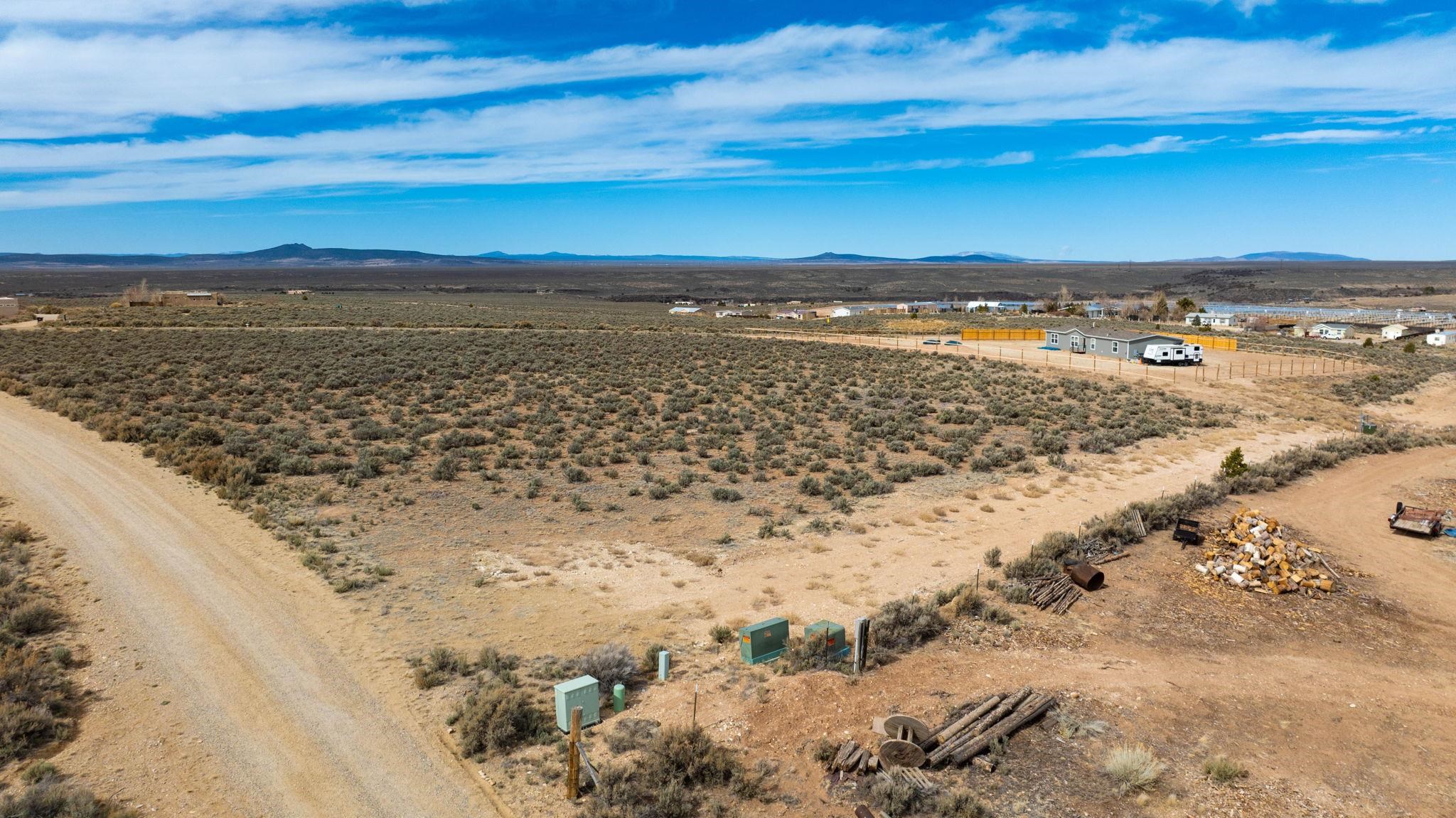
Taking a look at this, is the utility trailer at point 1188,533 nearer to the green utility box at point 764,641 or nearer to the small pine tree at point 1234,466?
the small pine tree at point 1234,466

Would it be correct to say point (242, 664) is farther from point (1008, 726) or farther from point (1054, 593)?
point (1054, 593)

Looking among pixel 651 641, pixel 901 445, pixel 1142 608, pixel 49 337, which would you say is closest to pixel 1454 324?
pixel 901 445

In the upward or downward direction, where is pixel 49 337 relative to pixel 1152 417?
upward

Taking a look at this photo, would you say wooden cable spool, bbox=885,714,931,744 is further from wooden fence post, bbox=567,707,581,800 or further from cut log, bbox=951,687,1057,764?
wooden fence post, bbox=567,707,581,800

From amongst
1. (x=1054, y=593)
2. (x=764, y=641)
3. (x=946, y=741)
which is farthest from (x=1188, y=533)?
(x=764, y=641)

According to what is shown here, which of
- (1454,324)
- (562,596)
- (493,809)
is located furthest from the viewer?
(1454,324)

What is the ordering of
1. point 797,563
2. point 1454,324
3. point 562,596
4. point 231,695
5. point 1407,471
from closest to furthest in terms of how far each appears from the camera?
point 231,695 → point 562,596 → point 797,563 → point 1407,471 → point 1454,324

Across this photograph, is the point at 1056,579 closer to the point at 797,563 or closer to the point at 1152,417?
the point at 797,563
